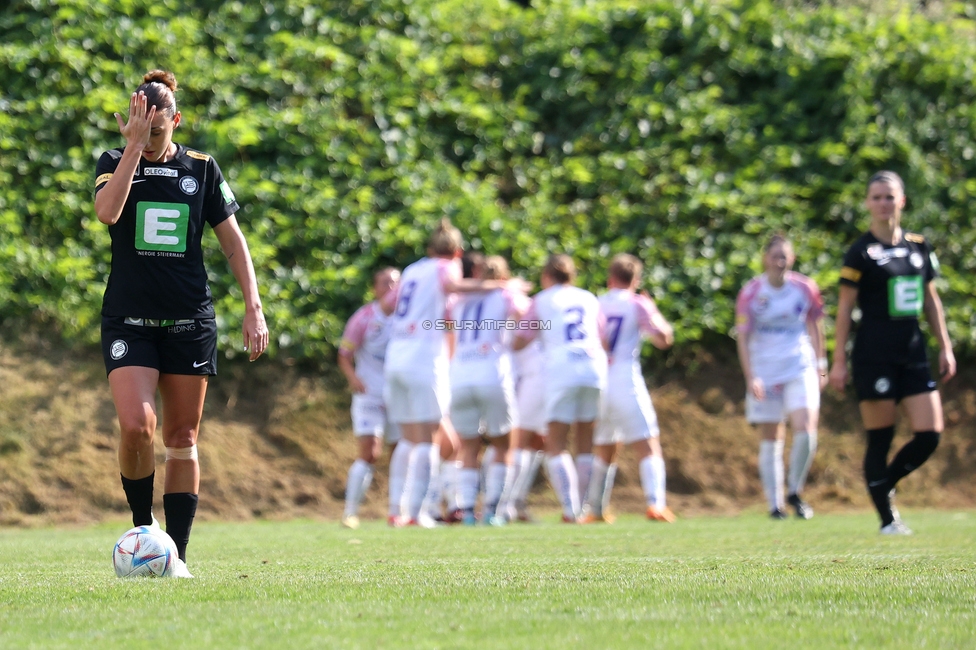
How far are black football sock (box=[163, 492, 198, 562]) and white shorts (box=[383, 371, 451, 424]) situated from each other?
5064 millimetres

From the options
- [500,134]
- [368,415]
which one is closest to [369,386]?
[368,415]

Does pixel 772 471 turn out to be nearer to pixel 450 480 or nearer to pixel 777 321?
pixel 777 321

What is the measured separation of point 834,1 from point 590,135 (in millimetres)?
5165

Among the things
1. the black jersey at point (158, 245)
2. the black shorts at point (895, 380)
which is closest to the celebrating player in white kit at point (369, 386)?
the black shorts at point (895, 380)

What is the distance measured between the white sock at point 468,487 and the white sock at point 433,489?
25 centimetres

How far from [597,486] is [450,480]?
1.57 meters

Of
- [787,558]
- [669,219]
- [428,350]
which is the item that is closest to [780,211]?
[669,219]

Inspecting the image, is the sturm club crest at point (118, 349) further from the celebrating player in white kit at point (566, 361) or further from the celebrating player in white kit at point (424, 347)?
the celebrating player in white kit at point (566, 361)

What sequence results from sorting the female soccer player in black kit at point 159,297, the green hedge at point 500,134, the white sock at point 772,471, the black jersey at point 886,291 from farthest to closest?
1. the green hedge at point 500,134
2. the white sock at point 772,471
3. the black jersey at point 886,291
4. the female soccer player in black kit at point 159,297

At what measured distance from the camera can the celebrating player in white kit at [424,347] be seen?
10727 millimetres

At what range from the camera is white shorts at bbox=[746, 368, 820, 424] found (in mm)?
11812

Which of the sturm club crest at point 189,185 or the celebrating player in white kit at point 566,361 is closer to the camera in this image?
the sturm club crest at point 189,185

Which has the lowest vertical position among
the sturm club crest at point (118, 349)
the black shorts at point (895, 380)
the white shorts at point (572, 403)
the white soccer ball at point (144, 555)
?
the white soccer ball at point (144, 555)

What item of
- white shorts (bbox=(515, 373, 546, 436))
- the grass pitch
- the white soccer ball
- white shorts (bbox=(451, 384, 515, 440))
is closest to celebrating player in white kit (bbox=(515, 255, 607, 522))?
white shorts (bbox=(451, 384, 515, 440))
